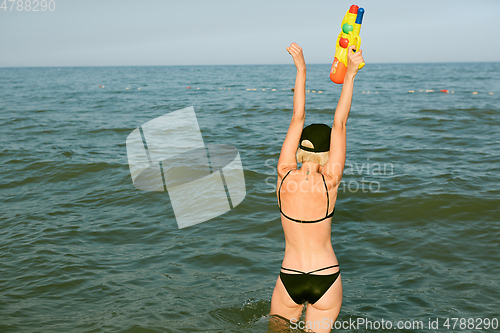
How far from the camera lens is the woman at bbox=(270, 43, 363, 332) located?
11.1 feet

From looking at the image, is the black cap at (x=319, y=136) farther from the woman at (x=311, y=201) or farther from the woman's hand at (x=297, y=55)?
the woman's hand at (x=297, y=55)

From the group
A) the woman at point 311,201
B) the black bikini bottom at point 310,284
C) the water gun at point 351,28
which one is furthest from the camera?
the black bikini bottom at point 310,284

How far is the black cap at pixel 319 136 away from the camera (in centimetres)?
337

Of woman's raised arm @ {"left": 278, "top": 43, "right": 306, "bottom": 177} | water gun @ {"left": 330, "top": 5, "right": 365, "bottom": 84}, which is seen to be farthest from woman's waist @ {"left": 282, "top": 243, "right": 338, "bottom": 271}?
water gun @ {"left": 330, "top": 5, "right": 365, "bottom": 84}

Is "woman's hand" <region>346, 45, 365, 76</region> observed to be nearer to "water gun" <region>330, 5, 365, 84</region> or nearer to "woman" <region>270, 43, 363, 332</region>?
"woman" <region>270, 43, 363, 332</region>

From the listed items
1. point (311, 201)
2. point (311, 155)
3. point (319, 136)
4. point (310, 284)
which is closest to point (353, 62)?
point (319, 136)

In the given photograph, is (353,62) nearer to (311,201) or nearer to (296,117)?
(296,117)

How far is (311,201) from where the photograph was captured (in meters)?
3.45

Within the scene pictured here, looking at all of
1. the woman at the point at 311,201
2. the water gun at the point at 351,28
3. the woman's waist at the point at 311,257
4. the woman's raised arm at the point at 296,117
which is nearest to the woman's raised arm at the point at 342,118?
the woman at the point at 311,201

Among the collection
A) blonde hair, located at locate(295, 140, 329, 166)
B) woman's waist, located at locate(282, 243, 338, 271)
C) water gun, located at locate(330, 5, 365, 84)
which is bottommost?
woman's waist, located at locate(282, 243, 338, 271)

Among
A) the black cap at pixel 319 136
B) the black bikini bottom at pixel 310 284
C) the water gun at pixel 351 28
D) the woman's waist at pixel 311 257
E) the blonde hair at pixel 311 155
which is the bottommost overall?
the black bikini bottom at pixel 310 284

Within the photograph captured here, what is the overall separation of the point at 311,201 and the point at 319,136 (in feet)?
1.81

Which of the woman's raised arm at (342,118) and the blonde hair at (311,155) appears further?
the blonde hair at (311,155)

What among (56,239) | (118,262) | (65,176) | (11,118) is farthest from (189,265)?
(11,118)
